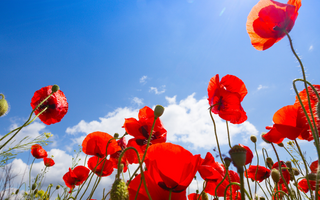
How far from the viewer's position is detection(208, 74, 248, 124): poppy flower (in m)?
1.67

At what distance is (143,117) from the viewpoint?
1.67 meters

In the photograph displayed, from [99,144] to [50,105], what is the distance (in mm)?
939

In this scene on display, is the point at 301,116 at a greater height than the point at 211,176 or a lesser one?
greater

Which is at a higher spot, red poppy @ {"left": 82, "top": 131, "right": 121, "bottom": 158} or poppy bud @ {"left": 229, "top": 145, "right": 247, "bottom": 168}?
red poppy @ {"left": 82, "top": 131, "right": 121, "bottom": 158}

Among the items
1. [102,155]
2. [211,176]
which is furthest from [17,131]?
[211,176]

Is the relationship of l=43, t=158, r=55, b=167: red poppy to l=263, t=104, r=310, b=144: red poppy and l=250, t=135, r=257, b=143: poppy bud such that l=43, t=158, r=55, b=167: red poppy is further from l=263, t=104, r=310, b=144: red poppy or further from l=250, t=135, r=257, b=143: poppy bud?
l=263, t=104, r=310, b=144: red poppy

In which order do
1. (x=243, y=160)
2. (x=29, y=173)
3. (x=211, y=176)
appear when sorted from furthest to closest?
(x=29, y=173) < (x=211, y=176) < (x=243, y=160)

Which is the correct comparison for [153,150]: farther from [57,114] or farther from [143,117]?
[57,114]

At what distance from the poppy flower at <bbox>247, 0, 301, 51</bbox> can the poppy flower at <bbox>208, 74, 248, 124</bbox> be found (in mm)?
428

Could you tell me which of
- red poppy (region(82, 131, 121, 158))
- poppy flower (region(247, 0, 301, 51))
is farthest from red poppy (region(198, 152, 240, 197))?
poppy flower (region(247, 0, 301, 51))

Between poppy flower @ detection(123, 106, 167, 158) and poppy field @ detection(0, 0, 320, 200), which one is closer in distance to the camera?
poppy field @ detection(0, 0, 320, 200)

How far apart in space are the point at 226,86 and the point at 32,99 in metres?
2.24

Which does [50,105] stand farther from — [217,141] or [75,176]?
[217,141]

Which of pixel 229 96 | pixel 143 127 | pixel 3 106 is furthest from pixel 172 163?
pixel 3 106
